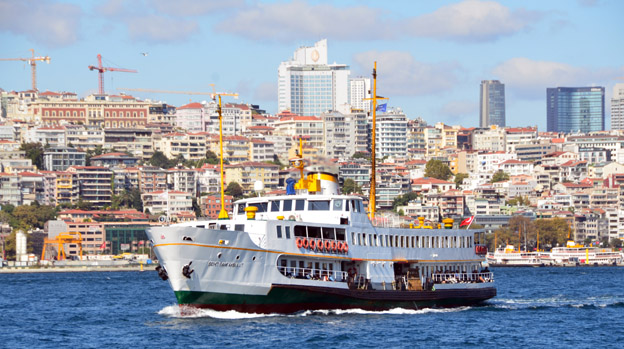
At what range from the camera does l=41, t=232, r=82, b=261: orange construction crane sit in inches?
5886

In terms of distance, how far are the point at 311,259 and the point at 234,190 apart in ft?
455

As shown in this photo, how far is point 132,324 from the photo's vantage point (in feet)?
159

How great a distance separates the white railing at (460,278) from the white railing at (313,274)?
5887 mm

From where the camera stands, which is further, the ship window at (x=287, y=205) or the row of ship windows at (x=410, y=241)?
the row of ship windows at (x=410, y=241)

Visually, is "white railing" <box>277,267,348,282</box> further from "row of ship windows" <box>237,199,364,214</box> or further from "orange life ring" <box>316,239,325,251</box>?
"row of ship windows" <box>237,199,364,214</box>

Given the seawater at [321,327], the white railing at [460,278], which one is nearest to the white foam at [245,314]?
the seawater at [321,327]

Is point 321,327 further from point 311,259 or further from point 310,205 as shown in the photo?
point 310,205

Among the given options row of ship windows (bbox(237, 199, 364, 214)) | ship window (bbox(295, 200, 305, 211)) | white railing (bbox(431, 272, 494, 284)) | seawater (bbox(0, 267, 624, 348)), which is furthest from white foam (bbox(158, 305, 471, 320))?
ship window (bbox(295, 200, 305, 211))

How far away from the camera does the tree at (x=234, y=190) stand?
18490cm

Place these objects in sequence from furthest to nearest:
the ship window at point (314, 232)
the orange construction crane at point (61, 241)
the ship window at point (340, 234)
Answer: the orange construction crane at point (61, 241)
the ship window at point (340, 234)
the ship window at point (314, 232)

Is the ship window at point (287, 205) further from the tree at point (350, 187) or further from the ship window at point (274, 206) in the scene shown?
the tree at point (350, 187)

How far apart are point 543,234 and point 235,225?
4979 inches

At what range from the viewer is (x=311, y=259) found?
47.9 metres

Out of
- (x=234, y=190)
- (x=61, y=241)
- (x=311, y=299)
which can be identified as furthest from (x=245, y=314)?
(x=234, y=190)
